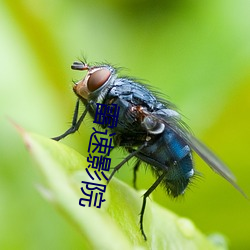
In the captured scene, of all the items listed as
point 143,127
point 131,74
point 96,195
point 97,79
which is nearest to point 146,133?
point 143,127

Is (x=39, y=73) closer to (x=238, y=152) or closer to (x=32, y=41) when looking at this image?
(x=32, y=41)

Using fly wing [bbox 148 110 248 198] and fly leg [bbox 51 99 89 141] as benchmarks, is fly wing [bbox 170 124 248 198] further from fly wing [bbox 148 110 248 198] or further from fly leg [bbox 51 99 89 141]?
fly leg [bbox 51 99 89 141]

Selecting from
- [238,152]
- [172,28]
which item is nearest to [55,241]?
[238,152]

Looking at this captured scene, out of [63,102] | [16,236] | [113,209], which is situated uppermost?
[113,209]

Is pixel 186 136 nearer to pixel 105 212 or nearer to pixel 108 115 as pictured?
pixel 108 115

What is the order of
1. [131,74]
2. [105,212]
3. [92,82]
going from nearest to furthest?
[105,212] → [92,82] → [131,74]

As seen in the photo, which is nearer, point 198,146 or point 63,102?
point 198,146

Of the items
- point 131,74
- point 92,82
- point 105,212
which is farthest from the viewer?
point 131,74
